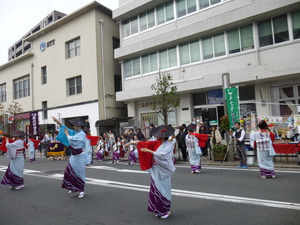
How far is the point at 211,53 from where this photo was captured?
1686cm

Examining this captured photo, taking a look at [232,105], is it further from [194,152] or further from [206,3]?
[206,3]

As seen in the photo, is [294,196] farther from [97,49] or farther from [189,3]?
[97,49]

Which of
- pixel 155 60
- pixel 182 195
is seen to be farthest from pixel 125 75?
pixel 182 195

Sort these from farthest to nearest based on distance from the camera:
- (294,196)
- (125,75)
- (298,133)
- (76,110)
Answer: (76,110)
(125,75)
(298,133)
(294,196)

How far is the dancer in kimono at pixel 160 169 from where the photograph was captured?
4.66 meters

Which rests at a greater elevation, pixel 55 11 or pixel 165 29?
pixel 55 11

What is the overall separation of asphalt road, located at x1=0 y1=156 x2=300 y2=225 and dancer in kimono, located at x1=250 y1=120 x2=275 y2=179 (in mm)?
325

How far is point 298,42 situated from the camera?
13727mm

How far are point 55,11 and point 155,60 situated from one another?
2044 inches

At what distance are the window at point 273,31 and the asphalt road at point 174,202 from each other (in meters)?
9.27

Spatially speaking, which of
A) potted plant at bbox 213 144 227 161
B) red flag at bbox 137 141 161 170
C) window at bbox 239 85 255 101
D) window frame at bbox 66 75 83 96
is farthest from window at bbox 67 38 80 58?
red flag at bbox 137 141 161 170

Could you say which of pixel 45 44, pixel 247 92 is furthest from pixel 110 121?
pixel 45 44

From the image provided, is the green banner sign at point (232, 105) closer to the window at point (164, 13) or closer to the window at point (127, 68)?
the window at point (164, 13)

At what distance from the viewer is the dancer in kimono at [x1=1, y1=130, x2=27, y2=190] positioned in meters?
7.50
